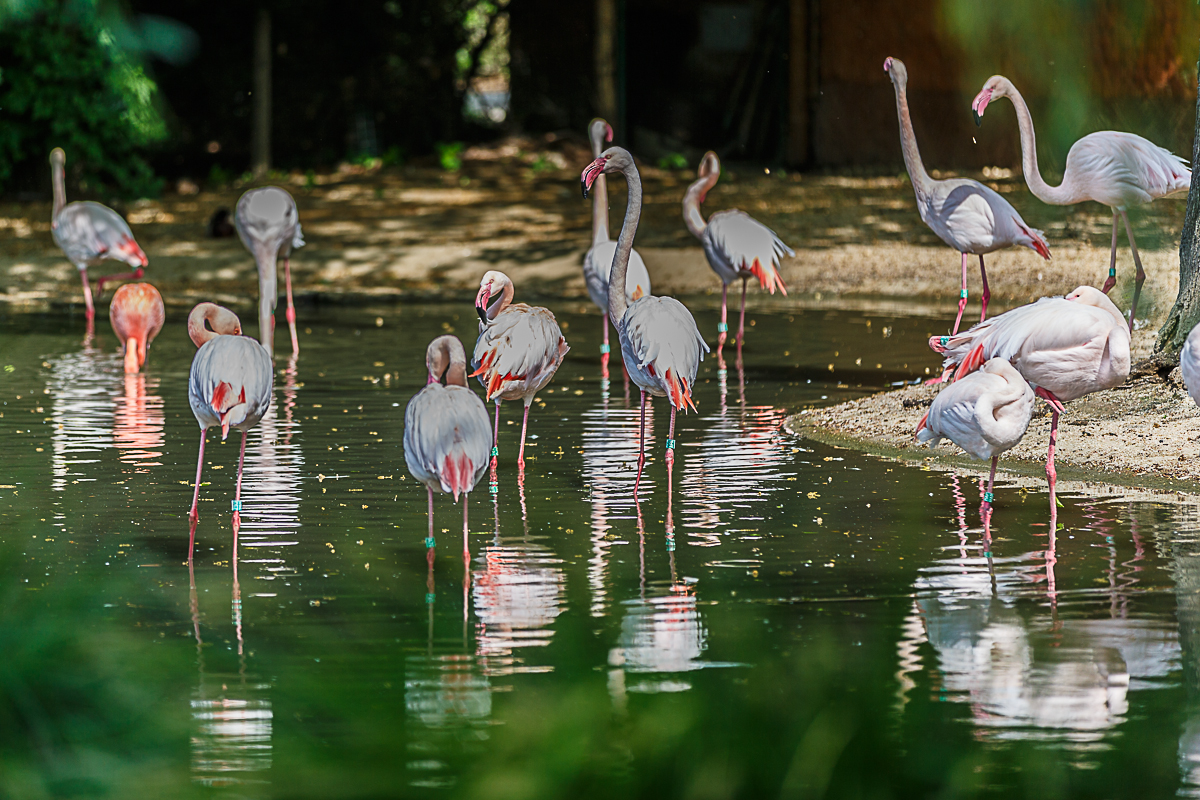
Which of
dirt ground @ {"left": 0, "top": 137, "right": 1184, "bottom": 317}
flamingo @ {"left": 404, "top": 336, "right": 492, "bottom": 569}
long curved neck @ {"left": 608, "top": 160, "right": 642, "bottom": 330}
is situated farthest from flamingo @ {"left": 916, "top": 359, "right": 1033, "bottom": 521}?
dirt ground @ {"left": 0, "top": 137, "right": 1184, "bottom": 317}

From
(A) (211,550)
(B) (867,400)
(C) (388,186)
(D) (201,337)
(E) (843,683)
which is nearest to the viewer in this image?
(E) (843,683)

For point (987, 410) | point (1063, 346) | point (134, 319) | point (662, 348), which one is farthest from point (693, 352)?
point (134, 319)

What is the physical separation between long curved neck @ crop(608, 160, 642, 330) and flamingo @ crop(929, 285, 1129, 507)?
1.79 metres

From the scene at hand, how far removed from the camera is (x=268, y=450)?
26.1 feet

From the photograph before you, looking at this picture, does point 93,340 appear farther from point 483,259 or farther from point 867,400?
A: point 867,400

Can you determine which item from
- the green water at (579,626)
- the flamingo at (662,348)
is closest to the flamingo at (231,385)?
the green water at (579,626)

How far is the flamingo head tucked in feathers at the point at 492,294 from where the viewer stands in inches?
283

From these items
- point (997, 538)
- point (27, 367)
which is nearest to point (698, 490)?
point (997, 538)

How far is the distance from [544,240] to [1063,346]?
11.5m

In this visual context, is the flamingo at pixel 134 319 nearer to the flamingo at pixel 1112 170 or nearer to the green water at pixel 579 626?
the green water at pixel 579 626

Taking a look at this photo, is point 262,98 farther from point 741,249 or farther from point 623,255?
point 623,255

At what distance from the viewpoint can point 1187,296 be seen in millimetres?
8586

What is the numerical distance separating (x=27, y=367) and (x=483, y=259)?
272 inches

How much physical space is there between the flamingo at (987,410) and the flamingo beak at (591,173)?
6.12 feet
